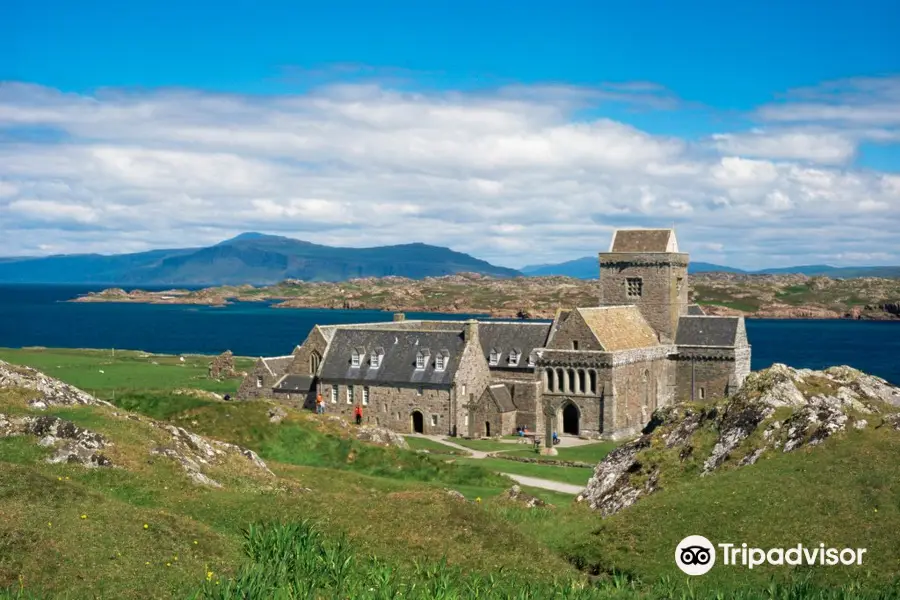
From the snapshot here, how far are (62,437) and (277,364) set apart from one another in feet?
164

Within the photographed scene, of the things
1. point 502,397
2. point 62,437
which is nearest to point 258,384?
point 502,397

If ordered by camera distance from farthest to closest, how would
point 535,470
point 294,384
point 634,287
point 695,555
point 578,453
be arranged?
point 634,287 → point 294,384 → point 578,453 → point 535,470 → point 695,555

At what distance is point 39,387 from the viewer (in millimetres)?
38062

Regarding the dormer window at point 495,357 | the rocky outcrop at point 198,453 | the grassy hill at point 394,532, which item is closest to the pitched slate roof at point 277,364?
the dormer window at point 495,357

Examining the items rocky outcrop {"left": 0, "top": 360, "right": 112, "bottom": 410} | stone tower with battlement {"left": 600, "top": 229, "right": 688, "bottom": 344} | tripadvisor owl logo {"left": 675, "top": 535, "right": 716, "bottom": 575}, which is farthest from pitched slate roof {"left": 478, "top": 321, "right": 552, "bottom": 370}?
tripadvisor owl logo {"left": 675, "top": 535, "right": 716, "bottom": 575}

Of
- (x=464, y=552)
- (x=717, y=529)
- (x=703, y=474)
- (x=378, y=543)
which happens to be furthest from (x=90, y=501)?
(x=703, y=474)

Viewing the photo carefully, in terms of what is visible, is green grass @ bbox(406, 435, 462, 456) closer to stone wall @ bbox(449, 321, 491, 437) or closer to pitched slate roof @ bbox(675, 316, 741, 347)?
stone wall @ bbox(449, 321, 491, 437)

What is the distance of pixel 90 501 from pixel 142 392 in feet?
105

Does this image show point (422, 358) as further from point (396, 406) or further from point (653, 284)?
point (653, 284)

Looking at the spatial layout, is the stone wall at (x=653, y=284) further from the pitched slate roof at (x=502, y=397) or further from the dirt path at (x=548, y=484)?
the dirt path at (x=548, y=484)

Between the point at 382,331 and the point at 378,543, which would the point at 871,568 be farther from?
the point at 382,331

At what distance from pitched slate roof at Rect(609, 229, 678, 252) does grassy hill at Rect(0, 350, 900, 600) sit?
170 ft

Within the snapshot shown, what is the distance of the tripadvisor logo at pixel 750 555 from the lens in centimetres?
2470

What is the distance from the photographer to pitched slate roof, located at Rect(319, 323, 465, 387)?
75.9 meters
